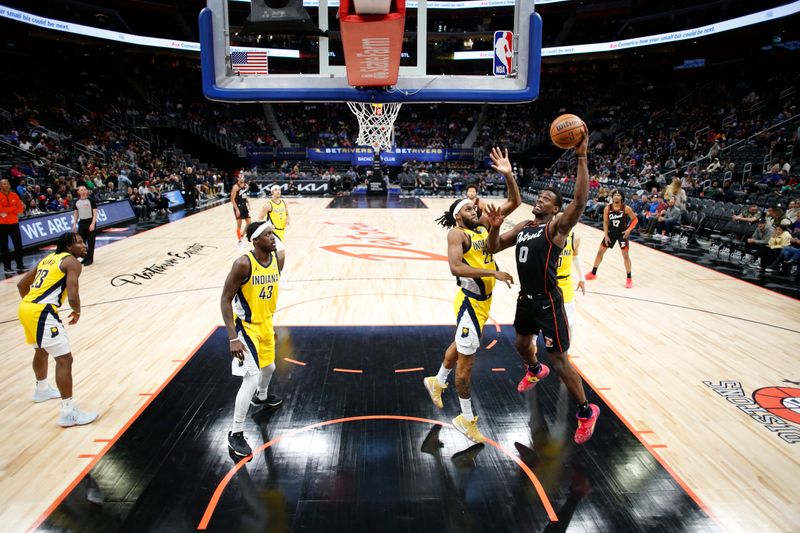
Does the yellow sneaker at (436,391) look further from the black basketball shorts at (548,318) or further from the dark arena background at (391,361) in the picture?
the black basketball shorts at (548,318)

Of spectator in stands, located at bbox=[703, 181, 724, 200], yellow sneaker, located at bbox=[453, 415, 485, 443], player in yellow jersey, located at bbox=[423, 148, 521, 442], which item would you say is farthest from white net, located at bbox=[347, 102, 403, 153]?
spectator in stands, located at bbox=[703, 181, 724, 200]

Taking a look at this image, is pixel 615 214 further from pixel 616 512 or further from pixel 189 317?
pixel 189 317

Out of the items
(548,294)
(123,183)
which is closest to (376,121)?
(548,294)

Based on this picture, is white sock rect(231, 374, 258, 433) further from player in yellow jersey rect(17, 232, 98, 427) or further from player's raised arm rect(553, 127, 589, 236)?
player's raised arm rect(553, 127, 589, 236)

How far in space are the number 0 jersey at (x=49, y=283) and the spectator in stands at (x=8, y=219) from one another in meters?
6.85

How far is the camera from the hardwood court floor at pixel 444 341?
13.5ft

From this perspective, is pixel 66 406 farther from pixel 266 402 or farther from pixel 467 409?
pixel 467 409

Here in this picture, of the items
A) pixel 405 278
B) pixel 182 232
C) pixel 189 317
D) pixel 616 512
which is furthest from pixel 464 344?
pixel 182 232

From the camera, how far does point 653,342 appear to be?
7.01 m

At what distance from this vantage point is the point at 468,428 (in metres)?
4.49

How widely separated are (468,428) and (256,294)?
2156mm

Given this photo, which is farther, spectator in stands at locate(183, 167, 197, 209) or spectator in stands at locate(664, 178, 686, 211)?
spectator in stands at locate(183, 167, 197, 209)

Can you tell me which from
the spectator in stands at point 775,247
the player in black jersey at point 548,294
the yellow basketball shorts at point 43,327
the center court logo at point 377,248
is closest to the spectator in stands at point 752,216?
the spectator in stands at point 775,247

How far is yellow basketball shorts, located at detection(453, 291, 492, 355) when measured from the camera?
4.38 meters
